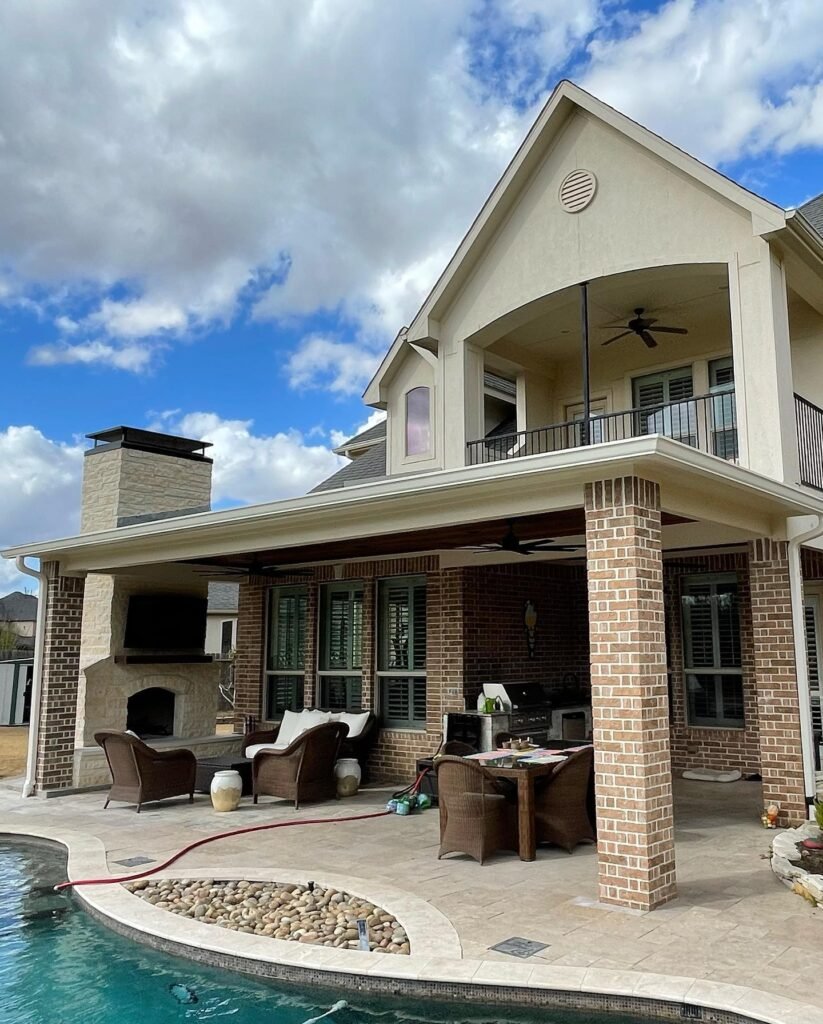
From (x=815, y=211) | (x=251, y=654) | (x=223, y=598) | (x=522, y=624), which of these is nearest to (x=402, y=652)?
(x=522, y=624)

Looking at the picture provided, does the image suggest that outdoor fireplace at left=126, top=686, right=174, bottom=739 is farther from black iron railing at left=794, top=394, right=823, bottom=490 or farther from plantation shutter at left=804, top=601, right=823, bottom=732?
black iron railing at left=794, top=394, right=823, bottom=490

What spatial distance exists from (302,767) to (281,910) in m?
3.90

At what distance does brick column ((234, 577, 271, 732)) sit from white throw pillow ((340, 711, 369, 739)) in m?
2.22

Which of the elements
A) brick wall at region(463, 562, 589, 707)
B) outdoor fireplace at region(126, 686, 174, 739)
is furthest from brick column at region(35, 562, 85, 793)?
brick wall at region(463, 562, 589, 707)

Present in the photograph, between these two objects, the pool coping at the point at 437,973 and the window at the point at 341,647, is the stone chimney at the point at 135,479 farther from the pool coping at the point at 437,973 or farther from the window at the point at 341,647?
the pool coping at the point at 437,973

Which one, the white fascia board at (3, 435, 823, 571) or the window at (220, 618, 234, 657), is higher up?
the white fascia board at (3, 435, 823, 571)

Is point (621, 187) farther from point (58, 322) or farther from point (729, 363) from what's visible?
point (58, 322)

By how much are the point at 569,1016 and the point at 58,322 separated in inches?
999

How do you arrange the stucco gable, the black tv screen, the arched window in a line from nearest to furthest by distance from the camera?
the stucco gable
the arched window
the black tv screen

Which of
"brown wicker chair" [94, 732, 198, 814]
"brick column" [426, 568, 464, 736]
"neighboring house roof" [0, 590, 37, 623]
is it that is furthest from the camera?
"neighboring house roof" [0, 590, 37, 623]

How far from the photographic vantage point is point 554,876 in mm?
6324

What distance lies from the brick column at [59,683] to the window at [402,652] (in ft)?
13.2

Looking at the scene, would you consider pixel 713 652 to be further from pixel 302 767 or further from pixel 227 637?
pixel 227 637

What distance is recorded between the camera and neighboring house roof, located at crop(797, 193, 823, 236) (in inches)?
429
